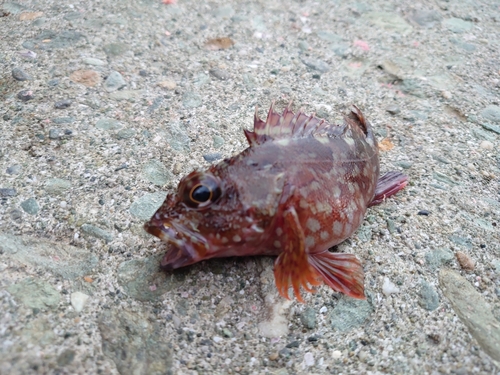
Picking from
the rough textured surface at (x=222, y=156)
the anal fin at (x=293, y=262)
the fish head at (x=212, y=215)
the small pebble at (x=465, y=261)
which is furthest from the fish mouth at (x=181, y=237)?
the small pebble at (x=465, y=261)

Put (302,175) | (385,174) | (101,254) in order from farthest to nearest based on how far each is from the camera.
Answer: (385,174)
(101,254)
(302,175)

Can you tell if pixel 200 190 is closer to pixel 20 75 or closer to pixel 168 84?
pixel 168 84

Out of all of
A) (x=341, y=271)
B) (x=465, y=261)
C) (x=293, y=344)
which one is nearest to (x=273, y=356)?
(x=293, y=344)

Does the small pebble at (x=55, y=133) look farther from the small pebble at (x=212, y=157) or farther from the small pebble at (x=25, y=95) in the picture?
the small pebble at (x=212, y=157)

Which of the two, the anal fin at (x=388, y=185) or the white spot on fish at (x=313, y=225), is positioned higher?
the white spot on fish at (x=313, y=225)

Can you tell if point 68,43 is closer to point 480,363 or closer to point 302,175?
point 302,175

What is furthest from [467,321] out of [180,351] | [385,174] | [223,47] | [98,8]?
[98,8]

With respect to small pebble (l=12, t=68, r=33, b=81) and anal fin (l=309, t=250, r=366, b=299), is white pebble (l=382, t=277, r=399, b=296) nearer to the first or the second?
anal fin (l=309, t=250, r=366, b=299)
